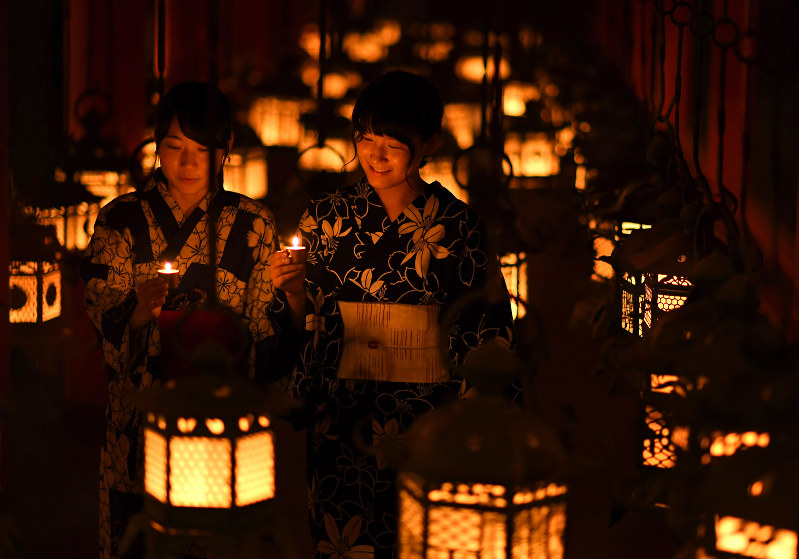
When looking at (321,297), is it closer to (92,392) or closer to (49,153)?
(49,153)

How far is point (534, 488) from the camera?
1.25 metres

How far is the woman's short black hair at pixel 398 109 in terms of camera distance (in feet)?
8.87

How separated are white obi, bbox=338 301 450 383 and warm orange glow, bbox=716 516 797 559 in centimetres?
156

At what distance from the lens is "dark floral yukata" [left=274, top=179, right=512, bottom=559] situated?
2.84 meters

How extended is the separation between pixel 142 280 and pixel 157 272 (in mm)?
49

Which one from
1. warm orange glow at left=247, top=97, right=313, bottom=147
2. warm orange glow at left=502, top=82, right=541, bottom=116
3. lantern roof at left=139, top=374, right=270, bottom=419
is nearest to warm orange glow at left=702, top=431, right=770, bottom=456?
lantern roof at left=139, top=374, right=270, bottom=419

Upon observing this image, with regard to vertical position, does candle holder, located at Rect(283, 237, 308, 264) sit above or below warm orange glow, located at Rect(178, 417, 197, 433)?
above

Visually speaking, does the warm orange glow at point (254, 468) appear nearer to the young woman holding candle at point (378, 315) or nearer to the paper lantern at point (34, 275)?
the young woman holding candle at point (378, 315)

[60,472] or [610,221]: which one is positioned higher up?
[610,221]

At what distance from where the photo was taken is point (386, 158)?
2762 mm

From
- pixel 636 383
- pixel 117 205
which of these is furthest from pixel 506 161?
pixel 117 205

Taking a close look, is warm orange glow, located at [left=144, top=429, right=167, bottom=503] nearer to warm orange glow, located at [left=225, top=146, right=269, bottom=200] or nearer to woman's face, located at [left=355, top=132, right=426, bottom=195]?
woman's face, located at [left=355, top=132, right=426, bottom=195]

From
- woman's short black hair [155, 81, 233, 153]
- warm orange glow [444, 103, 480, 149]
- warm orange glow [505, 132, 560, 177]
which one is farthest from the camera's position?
warm orange glow [505, 132, 560, 177]

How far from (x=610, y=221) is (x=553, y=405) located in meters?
1.73
